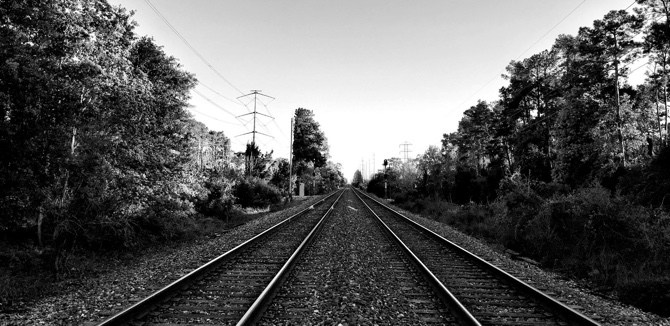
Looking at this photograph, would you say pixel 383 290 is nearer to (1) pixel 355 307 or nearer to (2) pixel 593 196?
(1) pixel 355 307

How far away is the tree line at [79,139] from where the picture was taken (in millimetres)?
7453

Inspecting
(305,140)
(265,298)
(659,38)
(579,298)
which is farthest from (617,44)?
(305,140)

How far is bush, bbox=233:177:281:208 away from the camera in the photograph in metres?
26.7

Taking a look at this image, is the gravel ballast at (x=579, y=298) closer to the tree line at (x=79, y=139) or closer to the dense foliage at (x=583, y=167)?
the dense foliage at (x=583, y=167)

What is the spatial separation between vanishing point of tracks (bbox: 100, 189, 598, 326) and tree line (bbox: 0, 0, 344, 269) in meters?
4.05

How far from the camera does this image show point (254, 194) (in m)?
28.1

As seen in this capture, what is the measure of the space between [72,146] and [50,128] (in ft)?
3.13

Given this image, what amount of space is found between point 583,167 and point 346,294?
29352mm

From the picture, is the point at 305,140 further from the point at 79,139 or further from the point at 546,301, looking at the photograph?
the point at 546,301

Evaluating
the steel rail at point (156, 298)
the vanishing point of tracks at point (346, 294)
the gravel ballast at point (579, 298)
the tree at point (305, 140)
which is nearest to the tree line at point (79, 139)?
the steel rail at point (156, 298)

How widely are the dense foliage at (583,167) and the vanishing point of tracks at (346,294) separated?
2.50m

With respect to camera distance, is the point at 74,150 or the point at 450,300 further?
the point at 74,150

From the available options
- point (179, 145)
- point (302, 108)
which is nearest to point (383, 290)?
point (179, 145)

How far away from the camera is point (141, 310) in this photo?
5012 millimetres
